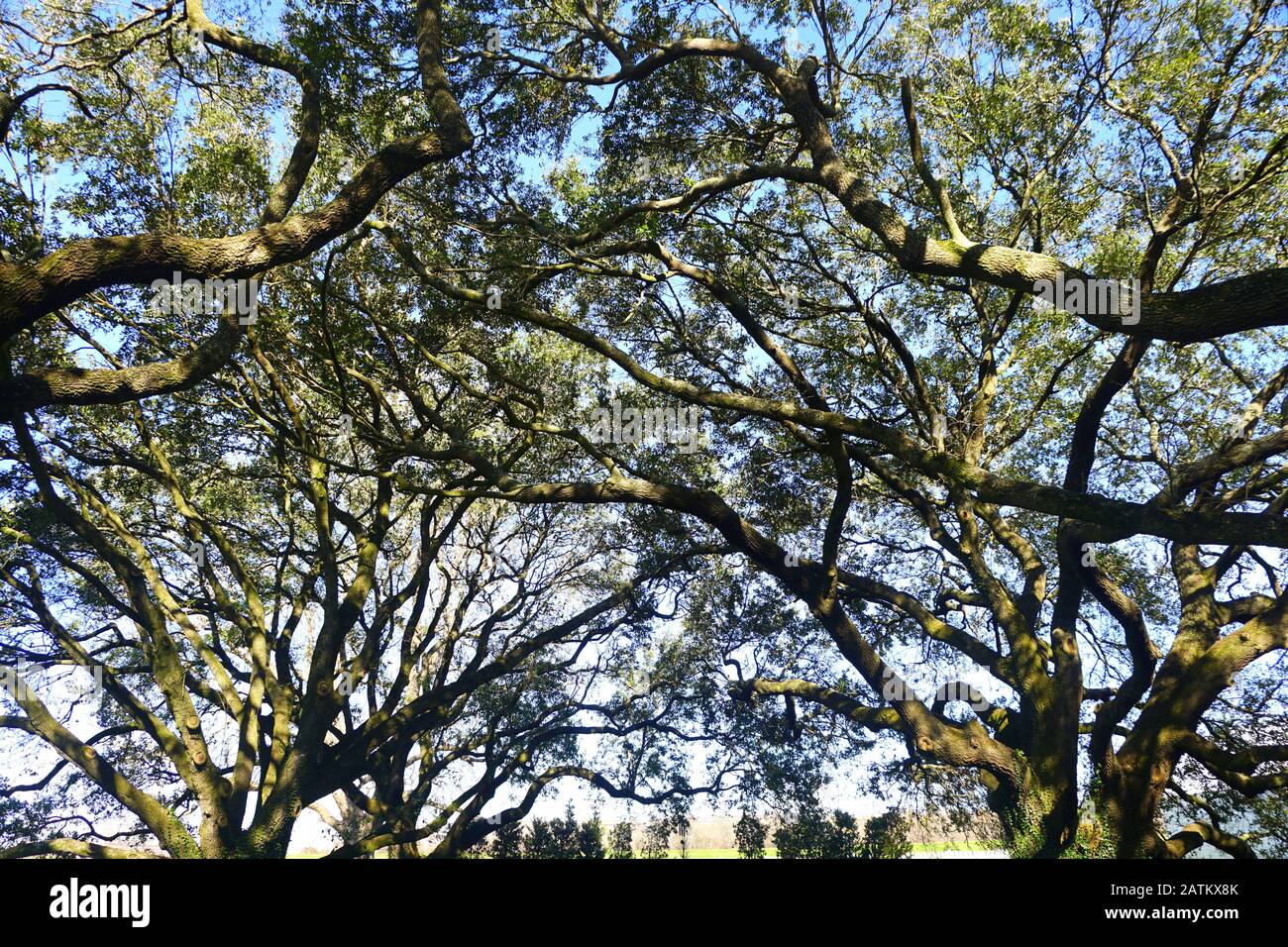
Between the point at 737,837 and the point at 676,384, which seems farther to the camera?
the point at 737,837

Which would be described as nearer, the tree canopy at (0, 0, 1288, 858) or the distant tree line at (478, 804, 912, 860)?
the tree canopy at (0, 0, 1288, 858)

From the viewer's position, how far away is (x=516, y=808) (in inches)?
507

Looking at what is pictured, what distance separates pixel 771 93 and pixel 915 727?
7.57 metres

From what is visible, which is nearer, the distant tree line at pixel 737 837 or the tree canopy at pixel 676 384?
the tree canopy at pixel 676 384

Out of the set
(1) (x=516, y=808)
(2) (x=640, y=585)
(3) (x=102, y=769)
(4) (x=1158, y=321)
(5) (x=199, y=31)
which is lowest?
(1) (x=516, y=808)

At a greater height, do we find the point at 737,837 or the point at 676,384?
the point at 676,384

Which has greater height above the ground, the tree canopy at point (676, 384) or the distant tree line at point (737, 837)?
the tree canopy at point (676, 384)

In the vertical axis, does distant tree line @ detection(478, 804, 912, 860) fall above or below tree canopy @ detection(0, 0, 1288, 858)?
below

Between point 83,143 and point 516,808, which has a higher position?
point 83,143

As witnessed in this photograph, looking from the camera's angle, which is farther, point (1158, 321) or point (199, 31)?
point (199, 31)
